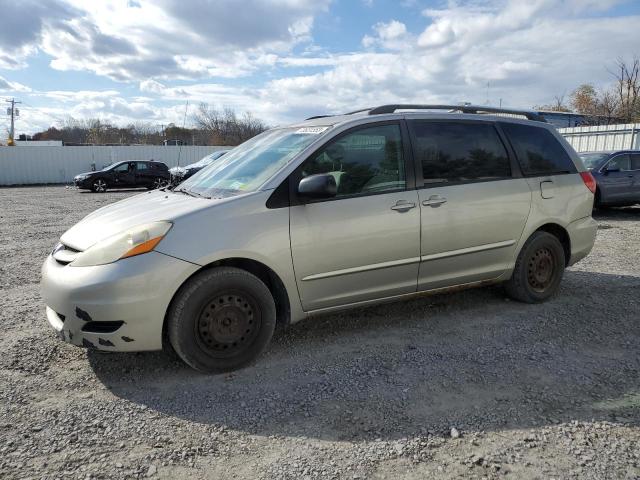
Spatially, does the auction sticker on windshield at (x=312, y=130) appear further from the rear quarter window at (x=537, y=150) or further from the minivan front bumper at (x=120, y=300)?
the rear quarter window at (x=537, y=150)

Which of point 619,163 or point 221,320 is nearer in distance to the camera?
point 221,320

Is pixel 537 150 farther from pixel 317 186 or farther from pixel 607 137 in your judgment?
pixel 607 137

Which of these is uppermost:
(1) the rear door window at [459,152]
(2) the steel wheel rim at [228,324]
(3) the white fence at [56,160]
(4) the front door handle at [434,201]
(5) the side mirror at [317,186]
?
(3) the white fence at [56,160]

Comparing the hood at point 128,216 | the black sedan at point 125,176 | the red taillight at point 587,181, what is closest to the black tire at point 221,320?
the hood at point 128,216

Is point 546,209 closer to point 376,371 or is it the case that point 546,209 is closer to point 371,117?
point 371,117

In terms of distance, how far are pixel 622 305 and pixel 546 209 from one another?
123cm

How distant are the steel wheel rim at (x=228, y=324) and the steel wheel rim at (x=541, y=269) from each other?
2.81m

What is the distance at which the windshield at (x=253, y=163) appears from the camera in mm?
3762

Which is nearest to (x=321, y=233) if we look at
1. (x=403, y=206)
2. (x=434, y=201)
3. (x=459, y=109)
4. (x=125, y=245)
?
(x=403, y=206)

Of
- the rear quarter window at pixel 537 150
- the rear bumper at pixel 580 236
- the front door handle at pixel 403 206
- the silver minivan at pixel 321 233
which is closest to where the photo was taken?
the silver minivan at pixel 321 233

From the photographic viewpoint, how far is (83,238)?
3.46 meters

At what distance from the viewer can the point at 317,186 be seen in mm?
3477

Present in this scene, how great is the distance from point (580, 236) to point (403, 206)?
2.28 meters

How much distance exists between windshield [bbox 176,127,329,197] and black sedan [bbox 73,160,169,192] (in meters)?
17.8
